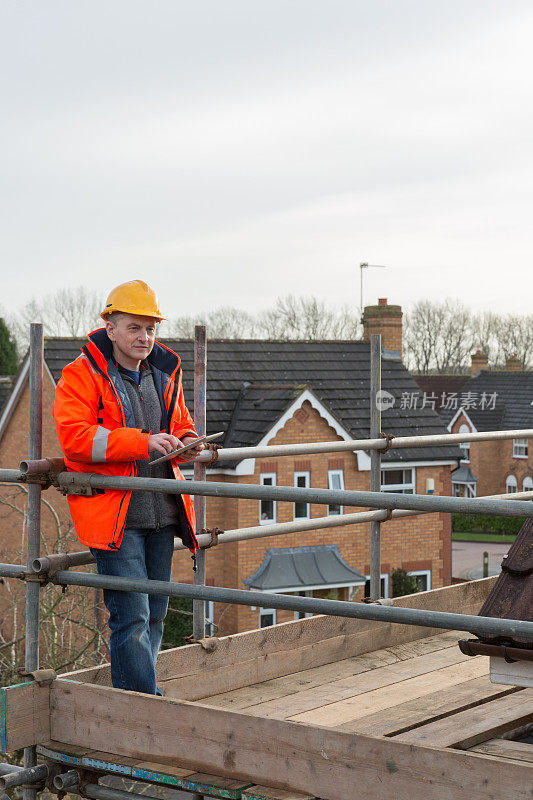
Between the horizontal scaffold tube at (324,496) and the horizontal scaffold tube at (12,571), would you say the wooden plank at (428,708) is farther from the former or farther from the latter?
the horizontal scaffold tube at (12,571)

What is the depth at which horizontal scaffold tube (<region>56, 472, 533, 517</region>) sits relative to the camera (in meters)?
2.72

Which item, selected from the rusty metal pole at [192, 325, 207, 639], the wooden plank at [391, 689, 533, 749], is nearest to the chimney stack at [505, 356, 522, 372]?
the rusty metal pole at [192, 325, 207, 639]

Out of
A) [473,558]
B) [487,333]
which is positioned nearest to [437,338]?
[487,333]

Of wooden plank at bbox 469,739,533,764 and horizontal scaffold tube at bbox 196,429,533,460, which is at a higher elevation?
horizontal scaffold tube at bbox 196,429,533,460

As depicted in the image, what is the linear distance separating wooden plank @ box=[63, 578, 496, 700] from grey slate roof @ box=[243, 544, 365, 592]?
18263 millimetres

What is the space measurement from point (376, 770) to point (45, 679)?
4.30 ft

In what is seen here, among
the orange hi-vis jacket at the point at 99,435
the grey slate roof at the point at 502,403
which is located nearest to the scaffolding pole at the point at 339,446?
the orange hi-vis jacket at the point at 99,435

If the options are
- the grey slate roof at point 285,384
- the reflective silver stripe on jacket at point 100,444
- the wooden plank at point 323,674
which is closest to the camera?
the reflective silver stripe on jacket at point 100,444

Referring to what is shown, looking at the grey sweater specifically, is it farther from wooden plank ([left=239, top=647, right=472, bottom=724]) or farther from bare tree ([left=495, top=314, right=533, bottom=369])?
bare tree ([left=495, top=314, right=533, bottom=369])

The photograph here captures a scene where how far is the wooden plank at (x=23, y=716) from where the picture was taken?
11.4 ft

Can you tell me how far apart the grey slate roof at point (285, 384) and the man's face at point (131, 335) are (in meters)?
19.7

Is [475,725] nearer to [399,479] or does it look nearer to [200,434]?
[200,434]

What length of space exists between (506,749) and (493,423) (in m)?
50.2

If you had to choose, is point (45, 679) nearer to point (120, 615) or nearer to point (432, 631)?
point (120, 615)
